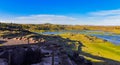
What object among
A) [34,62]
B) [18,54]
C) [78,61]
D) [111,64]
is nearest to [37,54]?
[34,62]

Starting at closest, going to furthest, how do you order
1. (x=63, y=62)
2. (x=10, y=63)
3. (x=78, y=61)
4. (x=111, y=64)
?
(x=10, y=63) → (x=63, y=62) → (x=78, y=61) → (x=111, y=64)

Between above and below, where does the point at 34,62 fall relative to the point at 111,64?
above

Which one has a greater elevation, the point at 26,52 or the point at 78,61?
the point at 26,52

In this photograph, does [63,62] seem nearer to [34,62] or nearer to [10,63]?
[34,62]

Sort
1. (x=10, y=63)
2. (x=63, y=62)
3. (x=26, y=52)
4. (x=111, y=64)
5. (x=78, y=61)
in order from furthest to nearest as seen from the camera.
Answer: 1. (x=111, y=64)
2. (x=78, y=61)
3. (x=63, y=62)
4. (x=26, y=52)
5. (x=10, y=63)

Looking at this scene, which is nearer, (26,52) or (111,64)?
(26,52)

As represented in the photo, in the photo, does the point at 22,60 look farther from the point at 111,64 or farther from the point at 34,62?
the point at 111,64

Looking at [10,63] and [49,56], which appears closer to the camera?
[10,63]

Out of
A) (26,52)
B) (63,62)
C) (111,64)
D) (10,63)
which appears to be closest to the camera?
(10,63)

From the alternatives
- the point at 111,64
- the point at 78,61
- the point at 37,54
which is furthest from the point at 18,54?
the point at 111,64
